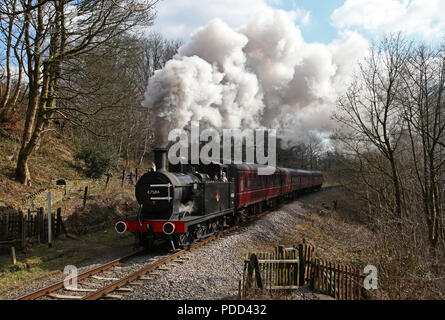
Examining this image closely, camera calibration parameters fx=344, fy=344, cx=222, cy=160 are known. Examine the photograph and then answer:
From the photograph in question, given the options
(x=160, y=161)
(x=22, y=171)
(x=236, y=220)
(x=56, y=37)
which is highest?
(x=56, y=37)

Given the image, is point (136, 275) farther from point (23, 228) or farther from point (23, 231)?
point (23, 228)

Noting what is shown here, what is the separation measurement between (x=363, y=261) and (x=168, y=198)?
247 inches

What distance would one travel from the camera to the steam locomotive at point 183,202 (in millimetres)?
9375

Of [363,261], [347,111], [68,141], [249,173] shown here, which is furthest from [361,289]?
[68,141]

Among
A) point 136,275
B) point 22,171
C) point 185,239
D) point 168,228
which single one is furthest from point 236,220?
point 22,171

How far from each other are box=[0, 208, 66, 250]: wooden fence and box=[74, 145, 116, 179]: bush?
9686 mm

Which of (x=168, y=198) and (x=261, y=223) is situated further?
(x=261, y=223)

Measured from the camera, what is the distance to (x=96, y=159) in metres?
21.0

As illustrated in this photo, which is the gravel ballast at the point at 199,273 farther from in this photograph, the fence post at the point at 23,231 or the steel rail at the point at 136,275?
the fence post at the point at 23,231

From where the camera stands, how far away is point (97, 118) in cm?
1689

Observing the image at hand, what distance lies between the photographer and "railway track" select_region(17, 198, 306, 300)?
20.8 ft

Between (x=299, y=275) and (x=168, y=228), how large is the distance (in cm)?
350

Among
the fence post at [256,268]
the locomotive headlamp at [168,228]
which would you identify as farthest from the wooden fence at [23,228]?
the fence post at [256,268]

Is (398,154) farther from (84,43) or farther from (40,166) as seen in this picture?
(40,166)
